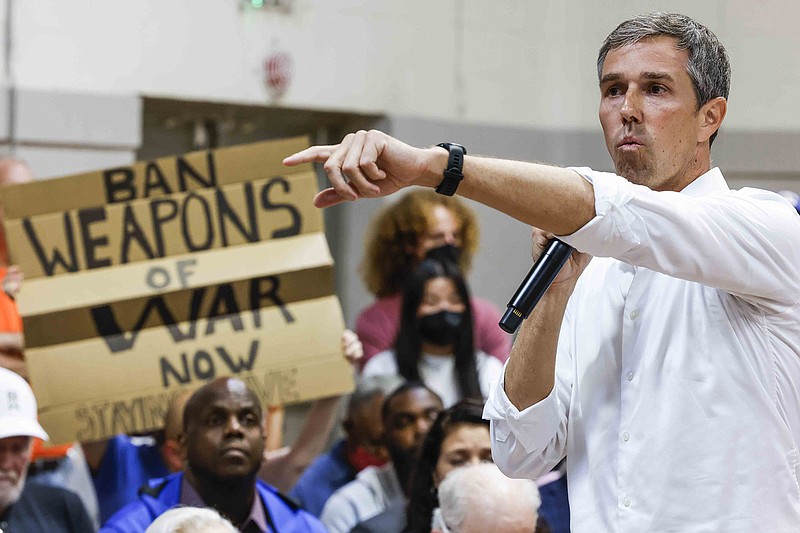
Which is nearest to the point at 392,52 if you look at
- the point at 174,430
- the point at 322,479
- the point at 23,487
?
the point at 322,479

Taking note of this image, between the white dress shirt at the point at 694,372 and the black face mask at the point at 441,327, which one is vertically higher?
the white dress shirt at the point at 694,372

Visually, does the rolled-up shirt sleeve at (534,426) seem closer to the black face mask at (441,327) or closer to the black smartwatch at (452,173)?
the black smartwatch at (452,173)

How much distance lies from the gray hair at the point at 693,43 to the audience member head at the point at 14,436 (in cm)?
225

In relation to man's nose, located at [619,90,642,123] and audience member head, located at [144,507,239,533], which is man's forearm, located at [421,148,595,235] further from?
audience member head, located at [144,507,239,533]

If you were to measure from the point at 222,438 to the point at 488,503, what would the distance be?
2.79 feet

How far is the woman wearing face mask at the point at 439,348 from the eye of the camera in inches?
197

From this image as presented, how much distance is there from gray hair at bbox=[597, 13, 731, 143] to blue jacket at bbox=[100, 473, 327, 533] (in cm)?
201

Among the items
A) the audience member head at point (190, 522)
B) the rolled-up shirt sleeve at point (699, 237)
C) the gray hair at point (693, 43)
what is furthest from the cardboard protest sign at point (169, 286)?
the rolled-up shirt sleeve at point (699, 237)

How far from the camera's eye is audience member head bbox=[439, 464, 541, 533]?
11.3 feet

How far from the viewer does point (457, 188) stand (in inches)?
74.0

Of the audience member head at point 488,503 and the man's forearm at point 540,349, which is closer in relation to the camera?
the man's forearm at point 540,349

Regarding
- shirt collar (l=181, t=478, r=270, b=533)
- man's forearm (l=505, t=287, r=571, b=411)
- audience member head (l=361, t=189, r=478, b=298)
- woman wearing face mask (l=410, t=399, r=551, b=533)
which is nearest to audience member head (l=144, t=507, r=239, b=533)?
shirt collar (l=181, t=478, r=270, b=533)

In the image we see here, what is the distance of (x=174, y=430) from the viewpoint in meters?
4.18

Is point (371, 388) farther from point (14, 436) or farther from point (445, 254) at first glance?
point (14, 436)
